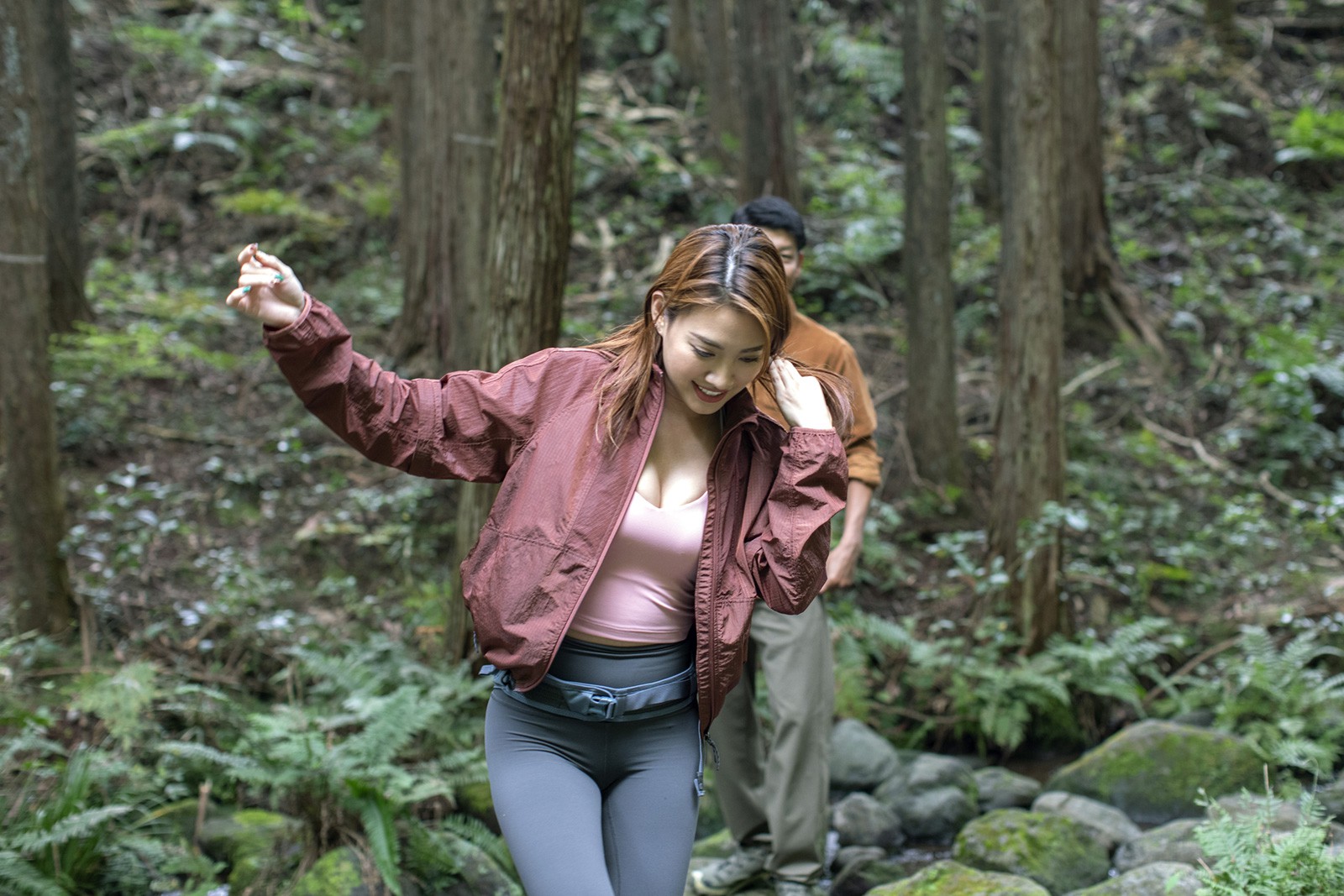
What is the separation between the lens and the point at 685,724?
2592 mm

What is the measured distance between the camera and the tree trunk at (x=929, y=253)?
8766 millimetres

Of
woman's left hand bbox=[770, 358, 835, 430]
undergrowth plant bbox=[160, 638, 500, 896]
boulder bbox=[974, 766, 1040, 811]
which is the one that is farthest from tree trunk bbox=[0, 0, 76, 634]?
boulder bbox=[974, 766, 1040, 811]

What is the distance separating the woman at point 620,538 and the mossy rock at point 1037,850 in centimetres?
265

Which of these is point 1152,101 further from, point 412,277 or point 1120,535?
point 412,277

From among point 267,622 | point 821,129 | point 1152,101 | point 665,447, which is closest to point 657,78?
point 821,129

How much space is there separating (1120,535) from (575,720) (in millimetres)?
6830

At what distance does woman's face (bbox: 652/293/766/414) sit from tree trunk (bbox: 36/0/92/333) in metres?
8.18

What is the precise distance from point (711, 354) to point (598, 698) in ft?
2.80

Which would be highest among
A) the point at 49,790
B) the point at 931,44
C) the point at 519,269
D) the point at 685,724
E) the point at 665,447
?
the point at 931,44

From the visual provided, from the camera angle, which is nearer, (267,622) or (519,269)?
(519,269)

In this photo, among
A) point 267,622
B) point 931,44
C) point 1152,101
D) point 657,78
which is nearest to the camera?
point 267,622

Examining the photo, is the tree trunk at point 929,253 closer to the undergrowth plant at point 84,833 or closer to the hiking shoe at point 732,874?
the hiking shoe at point 732,874

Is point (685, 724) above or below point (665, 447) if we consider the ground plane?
below

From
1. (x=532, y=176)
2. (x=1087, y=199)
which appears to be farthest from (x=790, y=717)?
(x=1087, y=199)
